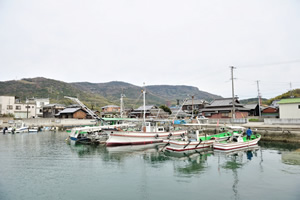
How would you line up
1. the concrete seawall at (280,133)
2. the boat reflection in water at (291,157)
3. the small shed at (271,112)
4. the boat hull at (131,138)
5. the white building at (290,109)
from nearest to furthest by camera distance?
1. the boat reflection in water at (291,157)
2. the concrete seawall at (280,133)
3. the boat hull at (131,138)
4. the white building at (290,109)
5. the small shed at (271,112)

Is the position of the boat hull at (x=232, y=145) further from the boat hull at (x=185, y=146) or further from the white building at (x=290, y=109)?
the white building at (x=290, y=109)

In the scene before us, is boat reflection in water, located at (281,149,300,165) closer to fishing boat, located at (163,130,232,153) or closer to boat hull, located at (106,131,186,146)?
fishing boat, located at (163,130,232,153)

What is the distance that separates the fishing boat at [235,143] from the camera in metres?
25.4

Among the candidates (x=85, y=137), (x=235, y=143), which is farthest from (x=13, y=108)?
(x=235, y=143)

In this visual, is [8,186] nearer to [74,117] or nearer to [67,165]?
[67,165]

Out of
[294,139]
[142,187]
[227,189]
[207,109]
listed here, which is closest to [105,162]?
[142,187]

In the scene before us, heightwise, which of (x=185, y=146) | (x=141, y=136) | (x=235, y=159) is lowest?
(x=235, y=159)

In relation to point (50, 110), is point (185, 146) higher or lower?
lower

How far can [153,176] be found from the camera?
16.6 meters

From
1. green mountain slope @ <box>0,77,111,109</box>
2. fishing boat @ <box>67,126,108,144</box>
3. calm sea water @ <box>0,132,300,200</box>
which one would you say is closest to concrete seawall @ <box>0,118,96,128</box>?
fishing boat @ <box>67,126,108,144</box>

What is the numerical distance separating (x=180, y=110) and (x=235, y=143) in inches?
2000

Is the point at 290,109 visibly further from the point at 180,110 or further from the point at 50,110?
the point at 50,110

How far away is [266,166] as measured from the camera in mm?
18812

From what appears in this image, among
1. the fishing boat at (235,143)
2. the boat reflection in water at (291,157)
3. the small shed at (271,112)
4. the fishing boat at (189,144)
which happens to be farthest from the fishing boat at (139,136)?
the small shed at (271,112)
